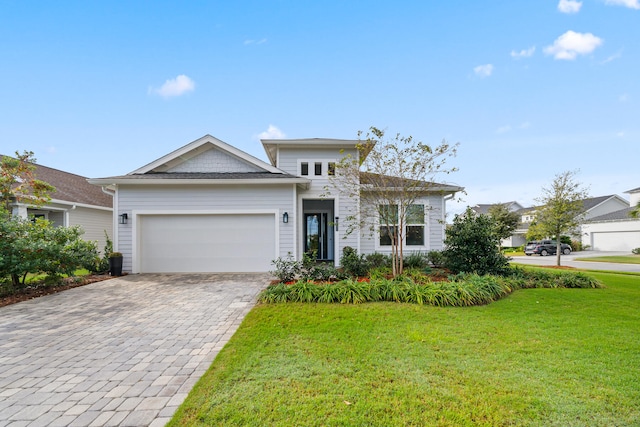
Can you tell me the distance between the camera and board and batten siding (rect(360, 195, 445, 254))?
38.9 feet

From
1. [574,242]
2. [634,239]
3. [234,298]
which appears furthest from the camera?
[574,242]

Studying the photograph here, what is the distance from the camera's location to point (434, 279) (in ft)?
Answer: 27.0

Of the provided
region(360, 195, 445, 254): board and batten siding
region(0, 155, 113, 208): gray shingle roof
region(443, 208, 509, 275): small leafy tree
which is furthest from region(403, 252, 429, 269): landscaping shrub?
region(0, 155, 113, 208): gray shingle roof

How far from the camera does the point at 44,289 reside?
25.5 ft

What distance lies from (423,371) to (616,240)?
36072 millimetres

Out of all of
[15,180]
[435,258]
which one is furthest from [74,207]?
[435,258]

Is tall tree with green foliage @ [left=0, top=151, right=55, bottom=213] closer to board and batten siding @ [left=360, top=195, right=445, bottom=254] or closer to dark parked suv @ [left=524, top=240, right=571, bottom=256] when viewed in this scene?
board and batten siding @ [left=360, top=195, right=445, bottom=254]

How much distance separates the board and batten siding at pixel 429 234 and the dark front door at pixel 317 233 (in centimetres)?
217

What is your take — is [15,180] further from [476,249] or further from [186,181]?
[476,249]

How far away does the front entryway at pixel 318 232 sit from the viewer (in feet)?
42.9

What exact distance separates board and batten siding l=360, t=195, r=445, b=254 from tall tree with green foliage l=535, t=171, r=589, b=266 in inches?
275

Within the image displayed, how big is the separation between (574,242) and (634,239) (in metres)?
4.24

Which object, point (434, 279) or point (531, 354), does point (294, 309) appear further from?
point (434, 279)

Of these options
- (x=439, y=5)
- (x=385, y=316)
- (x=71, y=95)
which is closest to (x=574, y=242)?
(x=439, y=5)
